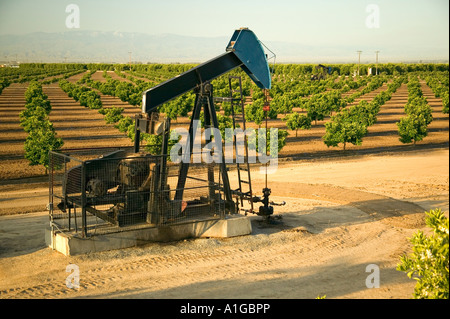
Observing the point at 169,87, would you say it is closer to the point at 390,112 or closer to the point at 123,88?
the point at 390,112

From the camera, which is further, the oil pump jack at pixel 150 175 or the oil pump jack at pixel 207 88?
the oil pump jack at pixel 207 88

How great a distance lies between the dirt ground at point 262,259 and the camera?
12344mm

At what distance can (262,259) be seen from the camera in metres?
14.3

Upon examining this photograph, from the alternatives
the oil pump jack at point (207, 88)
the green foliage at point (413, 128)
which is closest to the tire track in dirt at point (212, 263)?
the oil pump jack at point (207, 88)

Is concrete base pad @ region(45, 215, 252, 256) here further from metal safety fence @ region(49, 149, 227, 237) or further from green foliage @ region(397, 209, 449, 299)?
green foliage @ region(397, 209, 449, 299)

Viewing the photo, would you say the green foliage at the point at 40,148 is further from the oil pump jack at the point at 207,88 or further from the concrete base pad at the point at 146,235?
the oil pump jack at the point at 207,88

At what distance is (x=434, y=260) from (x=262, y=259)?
270 inches

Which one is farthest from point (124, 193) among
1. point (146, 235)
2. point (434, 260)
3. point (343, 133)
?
point (343, 133)

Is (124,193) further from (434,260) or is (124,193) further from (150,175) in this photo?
(434,260)

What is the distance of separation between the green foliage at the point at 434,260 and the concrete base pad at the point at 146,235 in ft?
26.7

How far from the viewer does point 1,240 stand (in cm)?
1578

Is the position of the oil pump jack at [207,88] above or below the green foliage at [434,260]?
above
